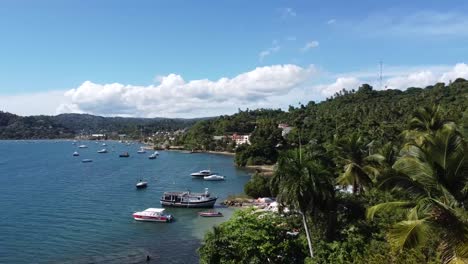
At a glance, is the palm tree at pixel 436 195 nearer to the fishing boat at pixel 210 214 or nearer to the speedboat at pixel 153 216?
the speedboat at pixel 153 216

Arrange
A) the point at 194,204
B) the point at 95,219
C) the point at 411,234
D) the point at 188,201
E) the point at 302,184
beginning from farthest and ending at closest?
the point at 188,201, the point at 194,204, the point at 95,219, the point at 302,184, the point at 411,234

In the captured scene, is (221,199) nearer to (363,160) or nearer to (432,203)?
(363,160)

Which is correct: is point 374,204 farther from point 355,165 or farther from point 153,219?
point 153,219

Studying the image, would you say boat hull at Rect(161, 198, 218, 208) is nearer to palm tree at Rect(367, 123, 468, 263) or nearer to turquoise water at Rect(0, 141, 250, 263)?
turquoise water at Rect(0, 141, 250, 263)

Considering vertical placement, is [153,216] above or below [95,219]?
above

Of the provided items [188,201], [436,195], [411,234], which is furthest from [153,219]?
[411,234]

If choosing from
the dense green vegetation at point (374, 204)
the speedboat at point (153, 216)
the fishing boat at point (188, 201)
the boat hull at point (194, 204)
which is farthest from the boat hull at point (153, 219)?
the dense green vegetation at point (374, 204)

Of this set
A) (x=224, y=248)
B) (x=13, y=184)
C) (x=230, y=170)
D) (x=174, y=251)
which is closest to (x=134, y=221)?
(x=174, y=251)
